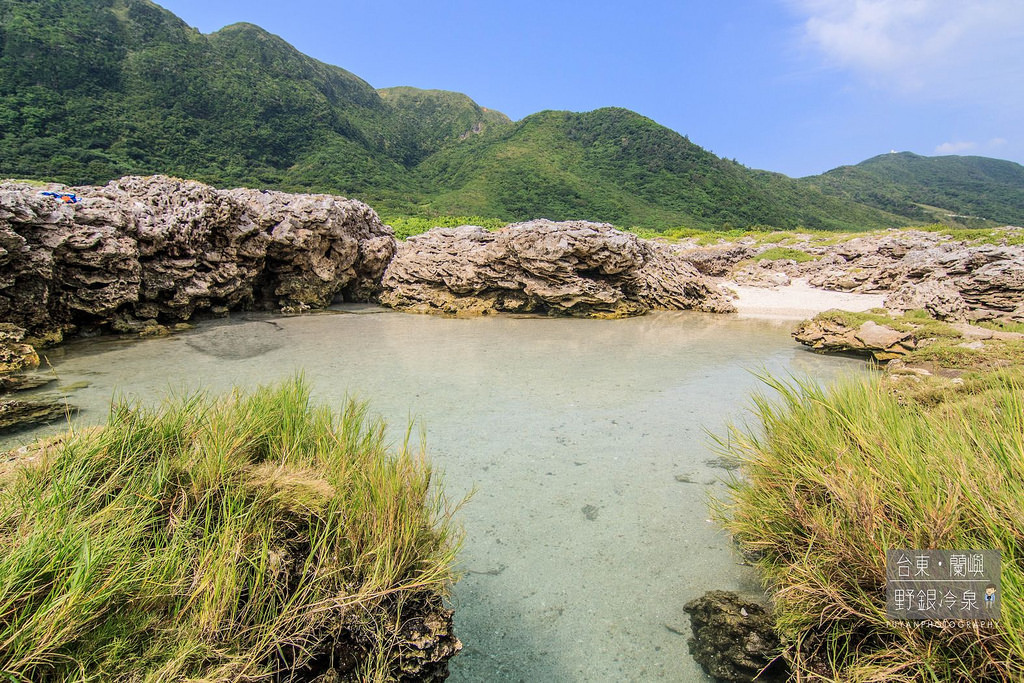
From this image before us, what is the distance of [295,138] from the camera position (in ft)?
183

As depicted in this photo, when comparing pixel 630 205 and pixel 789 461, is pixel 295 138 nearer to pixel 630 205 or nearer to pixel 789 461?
pixel 630 205

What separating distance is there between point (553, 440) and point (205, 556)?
320 centimetres

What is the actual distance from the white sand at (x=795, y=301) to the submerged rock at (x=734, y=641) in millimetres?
12010

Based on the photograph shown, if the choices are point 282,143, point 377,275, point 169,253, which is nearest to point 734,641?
point 169,253

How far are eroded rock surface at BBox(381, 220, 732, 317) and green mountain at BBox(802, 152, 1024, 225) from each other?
6509 cm

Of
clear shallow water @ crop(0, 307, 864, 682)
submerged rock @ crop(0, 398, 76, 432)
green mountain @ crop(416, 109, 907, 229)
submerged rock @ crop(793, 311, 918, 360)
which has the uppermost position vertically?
green mountain @ crop(416, 109, 907, 229)

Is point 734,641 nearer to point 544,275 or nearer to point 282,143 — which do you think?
point 544,275

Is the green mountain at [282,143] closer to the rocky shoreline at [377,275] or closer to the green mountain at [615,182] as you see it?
the green mountain at [615,182]

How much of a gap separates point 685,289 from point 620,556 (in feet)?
42.2

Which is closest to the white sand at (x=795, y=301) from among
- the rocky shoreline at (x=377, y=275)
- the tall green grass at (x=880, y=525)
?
the rocky shoreline at (x=377, y=275)

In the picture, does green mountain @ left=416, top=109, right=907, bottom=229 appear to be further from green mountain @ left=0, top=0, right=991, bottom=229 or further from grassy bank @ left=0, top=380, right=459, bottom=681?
grassy bank @ left=0, top=380, right=459, bottom=681

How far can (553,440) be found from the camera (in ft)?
14.6

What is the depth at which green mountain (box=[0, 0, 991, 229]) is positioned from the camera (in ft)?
127

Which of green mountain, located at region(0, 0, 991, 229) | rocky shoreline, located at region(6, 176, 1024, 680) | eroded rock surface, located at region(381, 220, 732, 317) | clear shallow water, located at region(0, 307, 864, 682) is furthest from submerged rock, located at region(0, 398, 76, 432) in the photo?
green mountain, located at region(0, 0, 991, 229)
